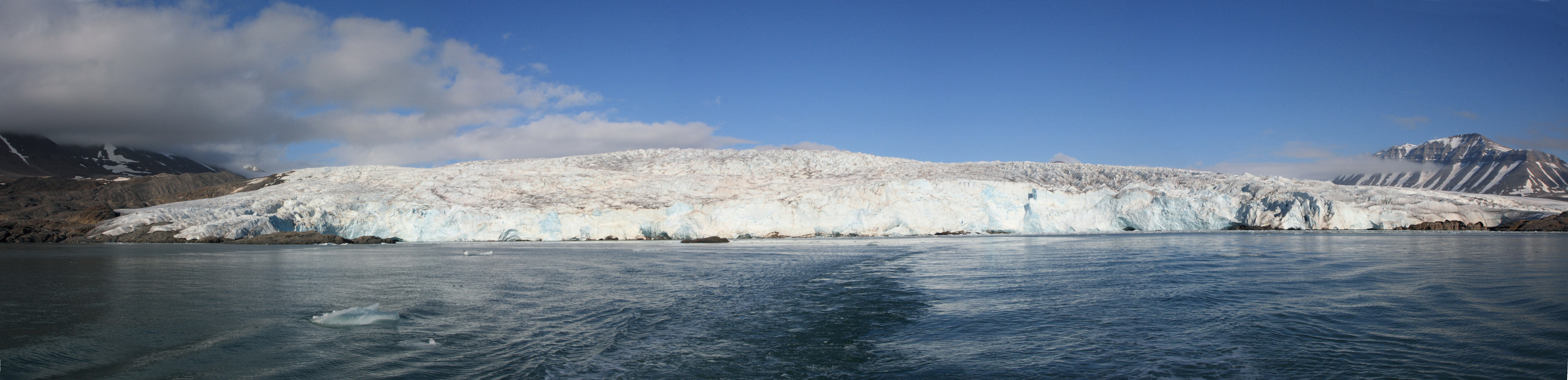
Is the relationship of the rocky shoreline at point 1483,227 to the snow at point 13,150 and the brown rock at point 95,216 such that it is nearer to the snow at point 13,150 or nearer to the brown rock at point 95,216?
the brown rock at point 95,216

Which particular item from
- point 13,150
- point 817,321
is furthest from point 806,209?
point 13,150

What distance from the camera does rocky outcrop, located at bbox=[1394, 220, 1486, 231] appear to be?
41.4 metres

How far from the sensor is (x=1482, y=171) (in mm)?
165000

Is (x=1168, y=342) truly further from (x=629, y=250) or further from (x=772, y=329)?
(x=629, y=250)

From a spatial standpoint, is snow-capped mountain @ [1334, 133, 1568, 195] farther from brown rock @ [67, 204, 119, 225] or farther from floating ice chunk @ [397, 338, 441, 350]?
brown rock @ [67, 204, 119, 225]

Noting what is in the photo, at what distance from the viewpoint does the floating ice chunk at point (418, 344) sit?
6652 millimetres

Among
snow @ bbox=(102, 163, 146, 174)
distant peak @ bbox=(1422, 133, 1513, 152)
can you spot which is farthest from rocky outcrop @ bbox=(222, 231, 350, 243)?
distant peak @ bbox=(1422, 133, 1513, 152)

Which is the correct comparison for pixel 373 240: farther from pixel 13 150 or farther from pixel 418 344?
pixel 13 150

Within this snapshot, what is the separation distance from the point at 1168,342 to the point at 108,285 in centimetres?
1687

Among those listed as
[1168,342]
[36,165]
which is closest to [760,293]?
[1168,342]

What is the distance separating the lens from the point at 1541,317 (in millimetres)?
7496

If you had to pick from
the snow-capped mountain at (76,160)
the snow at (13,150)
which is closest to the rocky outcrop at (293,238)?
the snow-capped mountain at (76,160)

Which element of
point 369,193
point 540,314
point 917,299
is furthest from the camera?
point 369,193

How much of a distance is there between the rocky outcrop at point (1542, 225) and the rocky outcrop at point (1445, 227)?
930 millimetres
